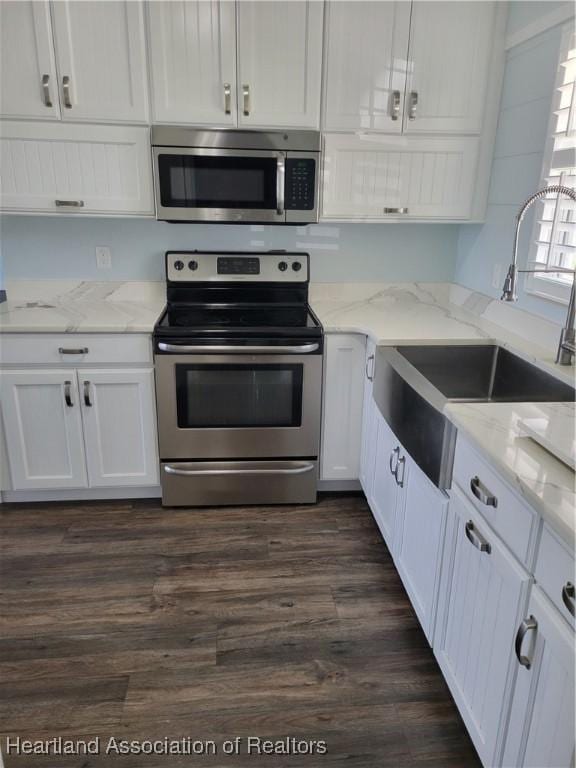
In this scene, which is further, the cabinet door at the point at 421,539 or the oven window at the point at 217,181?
the oven window at the point at 217,181

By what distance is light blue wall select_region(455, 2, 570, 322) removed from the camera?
6.94 feet

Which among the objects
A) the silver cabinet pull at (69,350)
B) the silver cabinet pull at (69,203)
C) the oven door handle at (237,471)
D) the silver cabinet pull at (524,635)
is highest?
the silver cabinet pull at (69,203)

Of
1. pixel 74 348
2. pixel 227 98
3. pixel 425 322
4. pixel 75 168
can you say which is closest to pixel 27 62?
pixel 75 168

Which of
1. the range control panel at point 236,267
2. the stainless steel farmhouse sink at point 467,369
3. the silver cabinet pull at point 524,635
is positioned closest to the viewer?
the silver cabinet pull at point 524,635

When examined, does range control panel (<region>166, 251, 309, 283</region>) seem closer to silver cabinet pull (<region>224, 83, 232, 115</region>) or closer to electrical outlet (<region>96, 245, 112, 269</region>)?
electrical outlet (<region>96, 245, 112, 269</region>)

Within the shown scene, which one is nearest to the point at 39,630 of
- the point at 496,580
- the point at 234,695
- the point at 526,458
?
the point at 234,695

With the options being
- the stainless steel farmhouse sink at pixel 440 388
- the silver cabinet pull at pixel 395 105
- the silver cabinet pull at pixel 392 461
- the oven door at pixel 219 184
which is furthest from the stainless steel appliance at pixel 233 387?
the silver cabinet pull at pixel 395 105

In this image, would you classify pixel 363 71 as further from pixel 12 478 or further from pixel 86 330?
pixel 12 478

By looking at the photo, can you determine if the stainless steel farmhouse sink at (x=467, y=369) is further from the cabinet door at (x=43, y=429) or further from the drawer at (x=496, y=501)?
the cabinet door at (x=43, y=429)

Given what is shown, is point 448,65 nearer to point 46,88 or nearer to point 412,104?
point 412,104

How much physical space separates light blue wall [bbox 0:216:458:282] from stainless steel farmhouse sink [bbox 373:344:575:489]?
89 cm

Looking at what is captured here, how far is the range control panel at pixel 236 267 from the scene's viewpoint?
8.95 ft

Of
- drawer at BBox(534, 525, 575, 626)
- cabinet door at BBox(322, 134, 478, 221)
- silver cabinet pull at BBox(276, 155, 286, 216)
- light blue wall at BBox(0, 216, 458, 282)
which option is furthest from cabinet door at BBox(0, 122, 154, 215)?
drawer at BBox(534, 525, 575, 626)

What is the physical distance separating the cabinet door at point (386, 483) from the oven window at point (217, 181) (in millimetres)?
1128
